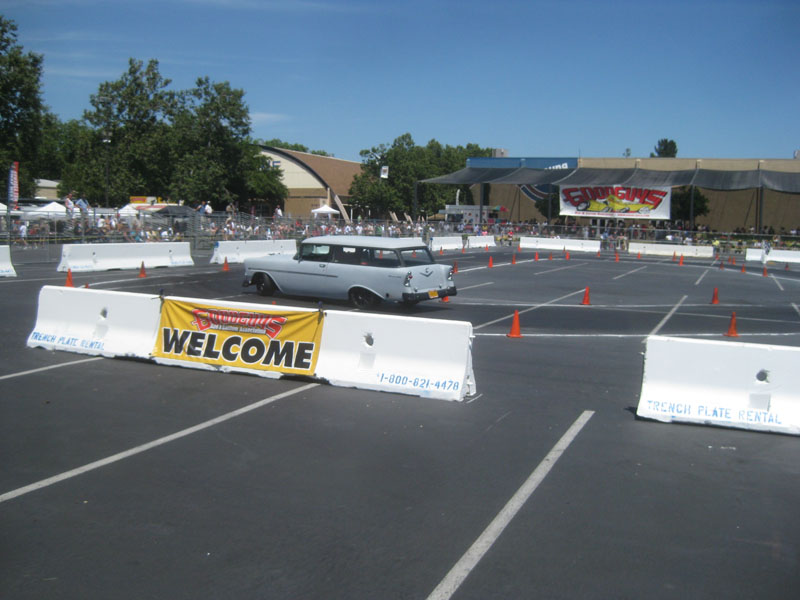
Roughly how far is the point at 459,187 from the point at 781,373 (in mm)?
75072

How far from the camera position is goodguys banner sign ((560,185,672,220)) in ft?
180

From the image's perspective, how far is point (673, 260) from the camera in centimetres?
4212

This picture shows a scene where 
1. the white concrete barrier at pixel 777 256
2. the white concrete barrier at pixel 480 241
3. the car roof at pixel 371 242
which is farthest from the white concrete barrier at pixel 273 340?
the white concrete barrier at pixel 777 256

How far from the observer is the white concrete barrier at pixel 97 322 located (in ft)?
35.7

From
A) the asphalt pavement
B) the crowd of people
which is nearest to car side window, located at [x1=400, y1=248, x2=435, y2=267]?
the asphalt pavement

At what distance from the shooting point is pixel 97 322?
11266 millimetres

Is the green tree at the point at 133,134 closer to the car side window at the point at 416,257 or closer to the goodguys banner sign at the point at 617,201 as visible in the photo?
the goodguys banner sign at the point at 617,201

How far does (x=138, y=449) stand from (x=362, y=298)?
9.88 m

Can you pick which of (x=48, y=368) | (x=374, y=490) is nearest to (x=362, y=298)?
(x=48, y=368)

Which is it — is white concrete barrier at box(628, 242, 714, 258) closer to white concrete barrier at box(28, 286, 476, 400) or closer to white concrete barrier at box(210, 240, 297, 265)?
white concrete barrier at box(210, 240, 297, 265)

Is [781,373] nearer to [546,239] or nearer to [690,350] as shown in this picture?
[690,350]

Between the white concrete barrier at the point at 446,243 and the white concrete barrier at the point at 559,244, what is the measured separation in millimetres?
7536

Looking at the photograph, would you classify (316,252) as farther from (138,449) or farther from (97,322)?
(138,449)

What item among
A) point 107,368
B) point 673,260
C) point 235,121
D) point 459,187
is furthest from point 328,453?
point 459,187
